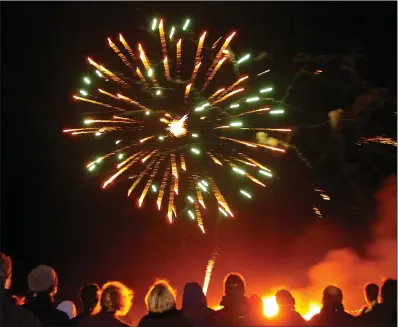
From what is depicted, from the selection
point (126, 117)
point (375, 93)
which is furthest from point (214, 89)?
point (375, 93)

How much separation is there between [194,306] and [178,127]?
17.6ft

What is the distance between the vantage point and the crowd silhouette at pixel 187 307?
290cm

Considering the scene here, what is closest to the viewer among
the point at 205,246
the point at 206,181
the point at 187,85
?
the point at 187,85

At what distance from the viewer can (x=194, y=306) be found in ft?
10.5

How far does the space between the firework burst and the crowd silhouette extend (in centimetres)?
463

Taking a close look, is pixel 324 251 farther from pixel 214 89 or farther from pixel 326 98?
pixel 214 89

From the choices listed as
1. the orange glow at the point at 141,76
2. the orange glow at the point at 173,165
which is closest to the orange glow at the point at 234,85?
the orange glow at the point at 141,76

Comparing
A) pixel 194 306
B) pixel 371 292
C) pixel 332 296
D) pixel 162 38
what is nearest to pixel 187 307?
pixel 194 306

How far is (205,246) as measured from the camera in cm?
1105

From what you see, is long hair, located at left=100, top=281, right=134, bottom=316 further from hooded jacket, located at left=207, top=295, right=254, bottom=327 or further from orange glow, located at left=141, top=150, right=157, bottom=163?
orange glow, located at left=141, top=150, right=157, bottom=163

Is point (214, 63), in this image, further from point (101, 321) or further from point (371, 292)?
point (101, 321)

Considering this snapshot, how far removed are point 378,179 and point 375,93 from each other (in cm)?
181

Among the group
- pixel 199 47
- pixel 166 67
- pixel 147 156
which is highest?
pixel 199 47

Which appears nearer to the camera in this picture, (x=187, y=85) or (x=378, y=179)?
(x=187, y=85)
